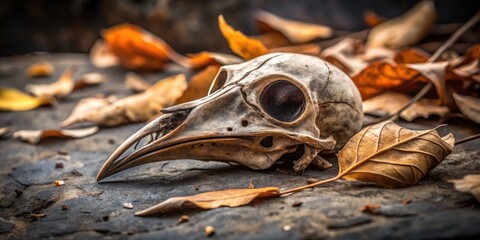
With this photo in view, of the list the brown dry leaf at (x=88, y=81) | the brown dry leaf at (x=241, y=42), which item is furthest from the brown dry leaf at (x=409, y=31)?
the brown dry leaf at (x=88, y=81)

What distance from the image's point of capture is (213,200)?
4.49 feet

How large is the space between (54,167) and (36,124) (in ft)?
2.60

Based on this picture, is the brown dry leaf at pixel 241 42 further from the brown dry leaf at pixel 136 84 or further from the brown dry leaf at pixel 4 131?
the brown dry leaf at pixel 4 131

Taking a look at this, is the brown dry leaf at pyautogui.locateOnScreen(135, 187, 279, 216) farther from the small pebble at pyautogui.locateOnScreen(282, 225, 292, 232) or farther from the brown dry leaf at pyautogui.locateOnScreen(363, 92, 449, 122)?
the brown dry leaf at pyautogui.locateOnScreen(363, 92, 449, 122)

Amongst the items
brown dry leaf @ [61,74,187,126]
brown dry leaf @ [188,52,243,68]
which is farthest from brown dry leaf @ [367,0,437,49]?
brown dry leaf @ [61,74,187,126]

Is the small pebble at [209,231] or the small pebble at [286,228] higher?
the small pebble at [209,231]

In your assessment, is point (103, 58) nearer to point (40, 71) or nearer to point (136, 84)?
point (40, 71)

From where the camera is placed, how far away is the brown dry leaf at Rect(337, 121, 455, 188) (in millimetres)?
1418

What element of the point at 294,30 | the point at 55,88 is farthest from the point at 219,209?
the point at 294,30

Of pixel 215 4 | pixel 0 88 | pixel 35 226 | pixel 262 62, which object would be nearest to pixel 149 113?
pixel 262 62

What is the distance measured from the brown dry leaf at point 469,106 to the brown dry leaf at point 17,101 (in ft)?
7.75

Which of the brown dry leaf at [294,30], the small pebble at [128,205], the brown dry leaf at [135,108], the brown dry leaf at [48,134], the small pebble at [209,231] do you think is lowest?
the small pebble at [128,205]

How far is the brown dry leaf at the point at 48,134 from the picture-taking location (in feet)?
7.64

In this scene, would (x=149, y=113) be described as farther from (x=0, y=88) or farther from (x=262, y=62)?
(x=0, y=88)
